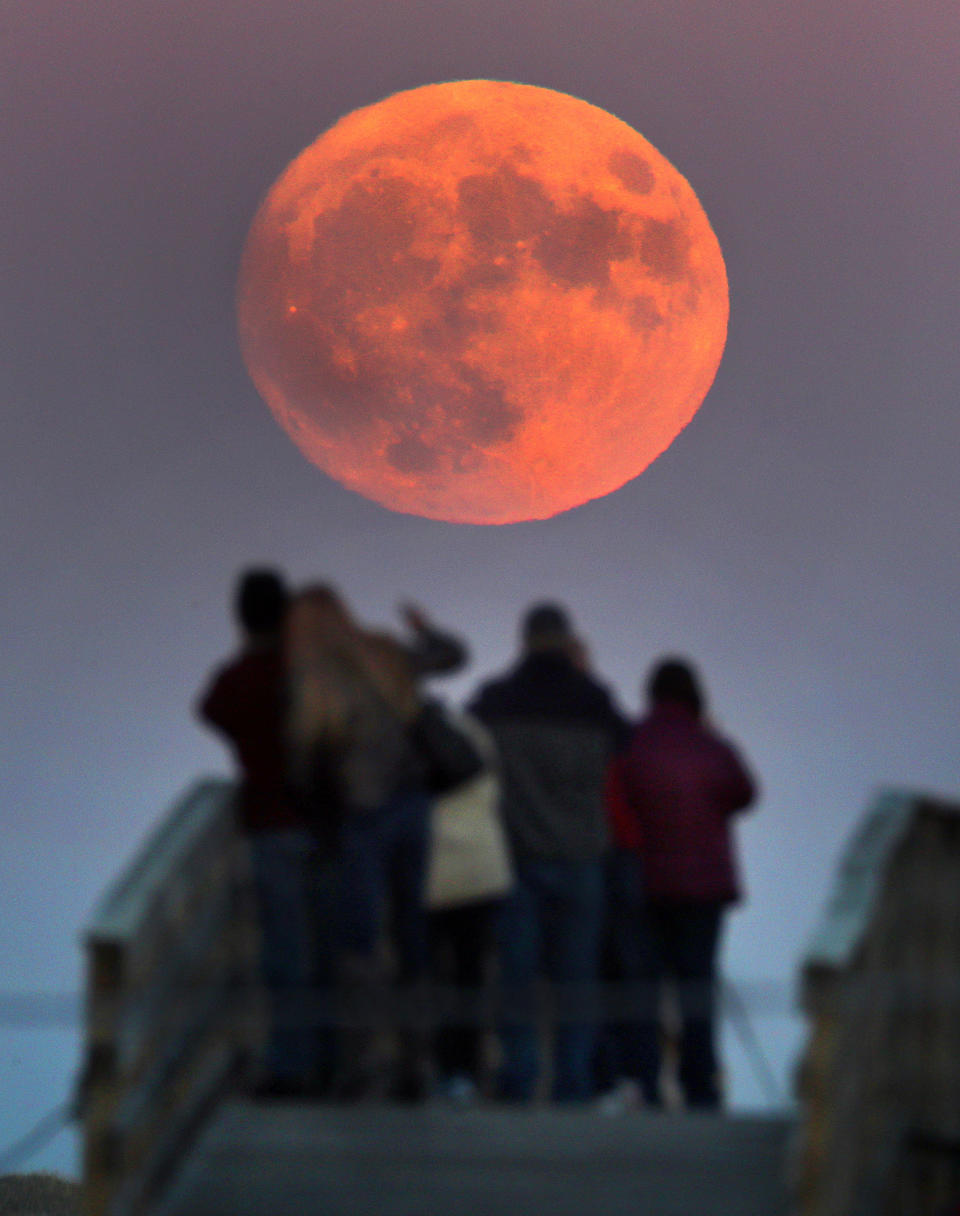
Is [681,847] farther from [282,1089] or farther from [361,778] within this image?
[282,1089]

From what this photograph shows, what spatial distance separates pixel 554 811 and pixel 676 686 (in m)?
0.84

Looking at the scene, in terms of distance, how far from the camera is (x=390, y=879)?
734 centimetres

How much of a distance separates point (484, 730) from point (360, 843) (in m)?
1.00

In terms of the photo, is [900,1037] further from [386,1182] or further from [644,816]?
[386,1182]

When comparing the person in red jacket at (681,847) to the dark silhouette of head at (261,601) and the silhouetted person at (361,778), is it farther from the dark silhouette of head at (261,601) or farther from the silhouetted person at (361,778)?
the dark silhouette of head at (261,601)

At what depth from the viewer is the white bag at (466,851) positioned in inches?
298

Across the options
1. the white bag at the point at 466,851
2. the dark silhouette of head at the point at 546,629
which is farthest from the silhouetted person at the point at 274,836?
the dark silhouette of head at the point at 546,629

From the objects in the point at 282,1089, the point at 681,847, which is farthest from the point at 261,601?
the point at 681,847

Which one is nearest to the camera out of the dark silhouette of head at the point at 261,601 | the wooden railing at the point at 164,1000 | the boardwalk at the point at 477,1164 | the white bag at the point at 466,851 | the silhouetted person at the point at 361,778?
the wooden railing at the point at 164,1000

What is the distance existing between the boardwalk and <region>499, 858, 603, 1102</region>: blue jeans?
0.49m

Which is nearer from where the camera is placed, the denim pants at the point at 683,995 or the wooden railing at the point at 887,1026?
the wooden railing at the point at 887,1026

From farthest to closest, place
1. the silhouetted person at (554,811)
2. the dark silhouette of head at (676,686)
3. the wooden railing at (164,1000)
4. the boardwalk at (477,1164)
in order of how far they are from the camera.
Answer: the dark silhouette of head at (676,686) → the silhouetted person at (554,811) → the boardwalk at (477,1164) → the wooden railing at (164,1000)

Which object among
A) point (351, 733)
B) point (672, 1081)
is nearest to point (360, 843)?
point (351, 733)

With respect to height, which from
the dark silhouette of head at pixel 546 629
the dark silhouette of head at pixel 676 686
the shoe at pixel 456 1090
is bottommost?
the shoe at pixel 456 1090
